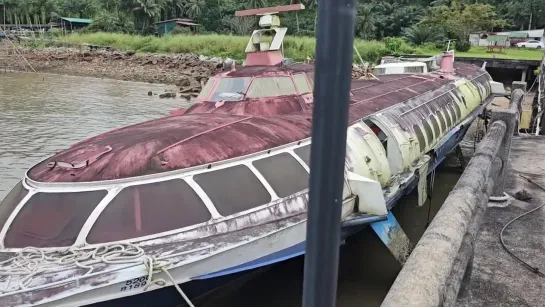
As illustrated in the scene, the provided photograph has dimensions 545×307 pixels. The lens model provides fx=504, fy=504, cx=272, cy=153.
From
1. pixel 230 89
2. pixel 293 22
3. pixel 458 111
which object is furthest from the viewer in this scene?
pixel 293 22

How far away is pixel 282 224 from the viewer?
691 cm

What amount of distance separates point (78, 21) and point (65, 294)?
273ft

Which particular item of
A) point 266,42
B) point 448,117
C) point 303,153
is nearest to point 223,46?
point 448,117

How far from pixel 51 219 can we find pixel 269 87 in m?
5.25

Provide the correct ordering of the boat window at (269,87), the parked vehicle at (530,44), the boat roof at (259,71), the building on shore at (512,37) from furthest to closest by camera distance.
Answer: the parked vehicle at (530,44), the building on shore at (512,37), the boat roof at (259,71), the boat window at (269,87)

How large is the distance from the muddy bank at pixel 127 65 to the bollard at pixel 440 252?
3840 centimetres

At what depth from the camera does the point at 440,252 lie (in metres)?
2.92

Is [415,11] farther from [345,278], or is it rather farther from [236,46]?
[345,278]

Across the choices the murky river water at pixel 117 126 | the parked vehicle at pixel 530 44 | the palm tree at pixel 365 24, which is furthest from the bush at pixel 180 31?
the parked vehicle at pixel 530 44

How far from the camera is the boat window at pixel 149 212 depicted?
238 inches

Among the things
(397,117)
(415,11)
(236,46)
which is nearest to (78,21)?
(236,46)

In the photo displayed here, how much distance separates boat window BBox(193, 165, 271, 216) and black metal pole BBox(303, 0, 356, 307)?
16.0 ft

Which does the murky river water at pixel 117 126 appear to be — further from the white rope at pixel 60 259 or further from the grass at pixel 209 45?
the grass at pixel 209 45

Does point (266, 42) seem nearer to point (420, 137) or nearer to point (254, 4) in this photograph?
point (420, 137)
